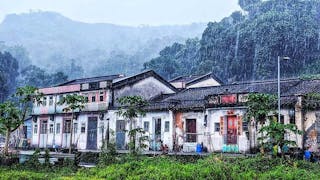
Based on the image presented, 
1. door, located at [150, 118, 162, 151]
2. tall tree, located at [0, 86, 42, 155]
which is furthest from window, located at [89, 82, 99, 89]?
tall tree, located at [0, 86, 42, 155]

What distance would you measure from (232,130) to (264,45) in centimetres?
2678

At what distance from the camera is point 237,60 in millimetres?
54594

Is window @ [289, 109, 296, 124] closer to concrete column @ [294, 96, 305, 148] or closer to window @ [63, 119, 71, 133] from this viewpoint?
concrete column @ [294, 96, 305, 148]

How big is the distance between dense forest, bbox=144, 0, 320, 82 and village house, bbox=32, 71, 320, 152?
1219 cm

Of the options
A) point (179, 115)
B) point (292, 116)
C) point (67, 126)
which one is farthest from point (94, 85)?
point (292, 116)

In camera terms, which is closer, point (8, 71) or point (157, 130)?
point (157, 130)

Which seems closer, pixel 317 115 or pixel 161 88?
pixel 317 115

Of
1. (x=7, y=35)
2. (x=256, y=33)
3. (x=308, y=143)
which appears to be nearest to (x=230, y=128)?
(x=308, y=143)

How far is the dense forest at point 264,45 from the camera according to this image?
163 ft

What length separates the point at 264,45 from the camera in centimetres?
5012

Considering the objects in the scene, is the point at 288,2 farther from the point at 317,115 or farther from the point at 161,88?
the point at 317,115

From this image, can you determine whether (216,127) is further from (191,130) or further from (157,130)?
(157,130)

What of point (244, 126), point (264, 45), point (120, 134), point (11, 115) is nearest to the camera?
point (11, 115)

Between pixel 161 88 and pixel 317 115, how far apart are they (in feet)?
53.9
